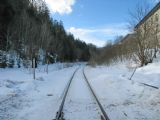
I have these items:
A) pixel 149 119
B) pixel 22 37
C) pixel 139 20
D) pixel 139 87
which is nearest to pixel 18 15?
→ pixel 22 37

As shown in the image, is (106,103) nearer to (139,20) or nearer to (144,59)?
(144,59)

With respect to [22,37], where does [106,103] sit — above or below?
below

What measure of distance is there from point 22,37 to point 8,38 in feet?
25.7

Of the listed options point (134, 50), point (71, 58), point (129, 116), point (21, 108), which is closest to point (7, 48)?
point (134, 50)

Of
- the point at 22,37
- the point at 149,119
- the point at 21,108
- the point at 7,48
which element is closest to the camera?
the point at 149,119

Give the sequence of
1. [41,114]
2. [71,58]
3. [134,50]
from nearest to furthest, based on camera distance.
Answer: [41,114]
[134,50]
[71,58]

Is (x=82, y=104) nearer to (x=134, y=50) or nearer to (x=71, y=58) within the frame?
(x=134, y=50)

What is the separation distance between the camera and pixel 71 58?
438 ft

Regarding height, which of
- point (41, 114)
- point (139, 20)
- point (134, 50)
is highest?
point (139, 20)

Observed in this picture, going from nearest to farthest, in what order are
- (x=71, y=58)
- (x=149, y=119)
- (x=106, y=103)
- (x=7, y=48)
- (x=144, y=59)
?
(x=149, y=119)
(x=106, y=103)
(x=144, y=59)
(x=7, y=48)
(x=71, y=58)

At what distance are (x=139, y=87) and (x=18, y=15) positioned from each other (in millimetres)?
41565

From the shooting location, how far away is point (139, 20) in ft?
134

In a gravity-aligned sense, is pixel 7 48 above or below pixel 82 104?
above

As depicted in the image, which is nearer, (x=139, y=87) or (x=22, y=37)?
(x=139, y=87)
